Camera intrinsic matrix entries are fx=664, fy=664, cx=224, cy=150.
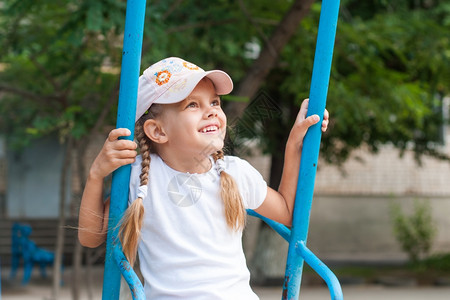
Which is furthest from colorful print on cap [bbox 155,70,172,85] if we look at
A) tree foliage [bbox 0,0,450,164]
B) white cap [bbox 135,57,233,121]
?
tree foliage [bbox 0,0,450,164]

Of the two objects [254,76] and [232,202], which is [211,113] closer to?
[232,202]

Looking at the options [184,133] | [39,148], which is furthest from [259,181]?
[39,148]

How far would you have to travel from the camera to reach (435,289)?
9.55m

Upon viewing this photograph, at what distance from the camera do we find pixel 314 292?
919 centimetres

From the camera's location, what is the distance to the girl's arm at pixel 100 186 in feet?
6.22

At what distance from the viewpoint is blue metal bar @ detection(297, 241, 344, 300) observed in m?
1.78

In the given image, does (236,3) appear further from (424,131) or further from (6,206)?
(6,206)

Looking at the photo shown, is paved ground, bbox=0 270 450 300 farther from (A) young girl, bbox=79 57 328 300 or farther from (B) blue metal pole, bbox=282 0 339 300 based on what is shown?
(A) young girl, bbox=79 57 328 300

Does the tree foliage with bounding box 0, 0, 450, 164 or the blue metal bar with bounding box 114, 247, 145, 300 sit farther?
the tree foliage with bounding box 0, 0, 450, 164

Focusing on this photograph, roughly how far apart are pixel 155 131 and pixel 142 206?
0.78ft

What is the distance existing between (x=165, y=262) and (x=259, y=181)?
400 millimetres

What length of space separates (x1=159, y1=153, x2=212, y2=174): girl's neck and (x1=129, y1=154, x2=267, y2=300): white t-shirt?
0.02 m

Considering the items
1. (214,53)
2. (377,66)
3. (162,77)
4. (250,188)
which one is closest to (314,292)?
(377,66)

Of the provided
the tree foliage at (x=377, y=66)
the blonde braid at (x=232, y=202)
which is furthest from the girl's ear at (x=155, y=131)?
the tree foliage at (x=377, y=66)
